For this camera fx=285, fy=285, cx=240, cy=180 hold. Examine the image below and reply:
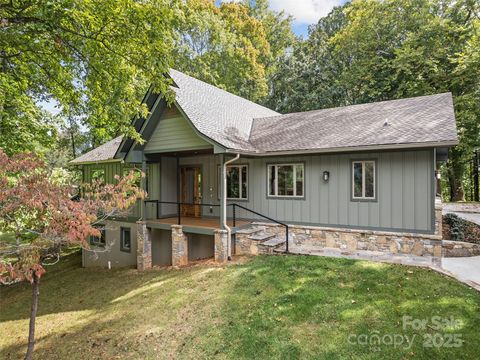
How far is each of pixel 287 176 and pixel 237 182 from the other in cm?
223

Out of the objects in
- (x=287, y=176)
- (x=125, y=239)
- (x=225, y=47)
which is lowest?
(x=125, y=239)

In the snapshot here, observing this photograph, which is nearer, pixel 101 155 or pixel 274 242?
pixel 274 242

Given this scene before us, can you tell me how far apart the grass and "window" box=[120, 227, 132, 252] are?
4497mm

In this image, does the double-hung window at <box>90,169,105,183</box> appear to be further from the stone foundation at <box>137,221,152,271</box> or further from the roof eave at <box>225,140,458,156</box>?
the roof eave at <box>225,140,458,156</box>

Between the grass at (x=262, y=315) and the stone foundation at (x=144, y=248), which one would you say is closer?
the grass at (x=262, y=315)

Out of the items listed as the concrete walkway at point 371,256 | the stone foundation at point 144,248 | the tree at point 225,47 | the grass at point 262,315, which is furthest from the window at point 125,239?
the tree at point 225,47

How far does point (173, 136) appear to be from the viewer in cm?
1062

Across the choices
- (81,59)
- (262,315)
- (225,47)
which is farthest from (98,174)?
(225,47)

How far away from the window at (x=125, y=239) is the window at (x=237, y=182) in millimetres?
5460

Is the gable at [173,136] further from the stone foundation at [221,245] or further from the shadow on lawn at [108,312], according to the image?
the shadow on lawn at [108,312]

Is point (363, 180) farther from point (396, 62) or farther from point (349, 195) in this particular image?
point (396, 62)

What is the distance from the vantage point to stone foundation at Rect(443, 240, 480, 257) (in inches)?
376

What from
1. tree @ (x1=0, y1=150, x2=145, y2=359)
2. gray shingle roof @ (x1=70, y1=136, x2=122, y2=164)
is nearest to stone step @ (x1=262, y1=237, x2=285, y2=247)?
tree @ (x1=0, y1=150, x2=145, y2=359)

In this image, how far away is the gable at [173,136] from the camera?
10.0m
